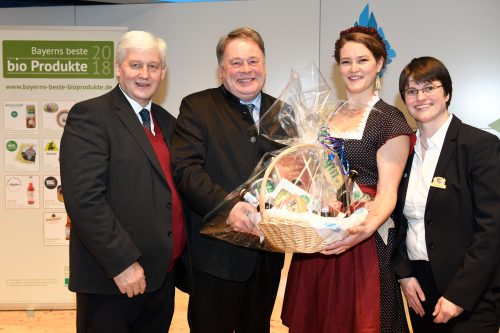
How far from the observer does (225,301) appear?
226 centimetres

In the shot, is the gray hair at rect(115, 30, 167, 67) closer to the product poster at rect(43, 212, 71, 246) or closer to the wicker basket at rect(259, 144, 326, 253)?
the wicker basket at rect(259, 144, 326, 253)

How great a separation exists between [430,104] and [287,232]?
902 mm

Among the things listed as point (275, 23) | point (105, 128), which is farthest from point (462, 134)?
point (275, 23)

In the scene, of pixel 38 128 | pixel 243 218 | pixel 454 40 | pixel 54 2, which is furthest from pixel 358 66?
pixel 54 2

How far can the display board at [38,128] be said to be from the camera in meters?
4.09

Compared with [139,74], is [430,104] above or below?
below

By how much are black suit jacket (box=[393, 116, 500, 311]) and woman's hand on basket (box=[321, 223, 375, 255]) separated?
0.28m

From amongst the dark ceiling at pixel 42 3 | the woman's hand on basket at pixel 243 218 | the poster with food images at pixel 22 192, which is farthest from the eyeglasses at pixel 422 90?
the dark ceiling at pixel 42 3

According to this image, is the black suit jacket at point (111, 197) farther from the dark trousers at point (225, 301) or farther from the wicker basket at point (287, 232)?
the wicker basket at point (287, 232)

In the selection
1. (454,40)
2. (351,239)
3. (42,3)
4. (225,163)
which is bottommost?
(351,239)

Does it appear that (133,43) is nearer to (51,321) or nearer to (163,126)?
(163,126)

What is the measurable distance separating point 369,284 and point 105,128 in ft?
4.21

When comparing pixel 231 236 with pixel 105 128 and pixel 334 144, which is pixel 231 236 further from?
pixel 105 128

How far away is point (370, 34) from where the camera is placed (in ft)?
7.23
